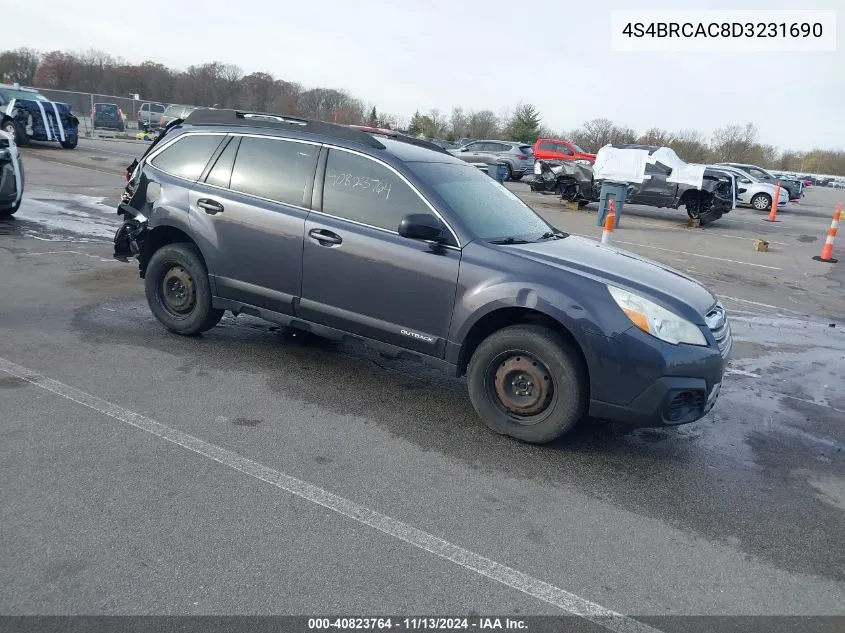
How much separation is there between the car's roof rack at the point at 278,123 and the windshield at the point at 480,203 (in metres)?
0.51

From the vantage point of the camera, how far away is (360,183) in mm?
5285

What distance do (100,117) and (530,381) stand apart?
37692 mm

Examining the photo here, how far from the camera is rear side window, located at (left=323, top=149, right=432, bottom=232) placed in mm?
5086

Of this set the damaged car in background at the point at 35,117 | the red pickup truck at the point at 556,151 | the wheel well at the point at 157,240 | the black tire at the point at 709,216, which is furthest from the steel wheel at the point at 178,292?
the red pickup truck at the point at 556,151

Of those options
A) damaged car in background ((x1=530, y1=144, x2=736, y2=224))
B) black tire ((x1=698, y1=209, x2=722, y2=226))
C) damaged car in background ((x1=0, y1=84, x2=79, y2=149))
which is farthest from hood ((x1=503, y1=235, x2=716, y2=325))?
damaged car in background ((x1=0, y1=84, x2=79, y2=149))

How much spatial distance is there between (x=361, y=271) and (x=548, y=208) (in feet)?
55.6

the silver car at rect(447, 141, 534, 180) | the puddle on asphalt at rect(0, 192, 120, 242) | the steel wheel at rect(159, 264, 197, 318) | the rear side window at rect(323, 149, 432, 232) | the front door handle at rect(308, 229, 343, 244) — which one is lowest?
the puddle on asphalt at rect(0, 192, 120, 242)

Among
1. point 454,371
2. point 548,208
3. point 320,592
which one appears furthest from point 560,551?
point 548,208

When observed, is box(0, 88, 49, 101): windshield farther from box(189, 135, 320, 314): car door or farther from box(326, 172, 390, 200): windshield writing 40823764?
box(326, 172, 390, 200): windshield writing 40823764

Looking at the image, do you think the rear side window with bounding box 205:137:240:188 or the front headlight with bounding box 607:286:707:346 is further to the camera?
the rear side window with bounding box 205:137:240:188

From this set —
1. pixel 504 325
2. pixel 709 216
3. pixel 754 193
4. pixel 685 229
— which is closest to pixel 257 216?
pixel 504 325

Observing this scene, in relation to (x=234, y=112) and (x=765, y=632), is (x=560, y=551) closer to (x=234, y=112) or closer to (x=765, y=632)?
(x=765, y=632)

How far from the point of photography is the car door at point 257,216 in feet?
17.8

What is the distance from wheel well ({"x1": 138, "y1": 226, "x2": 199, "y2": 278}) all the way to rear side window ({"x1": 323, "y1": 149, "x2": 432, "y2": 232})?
1.42 meters
